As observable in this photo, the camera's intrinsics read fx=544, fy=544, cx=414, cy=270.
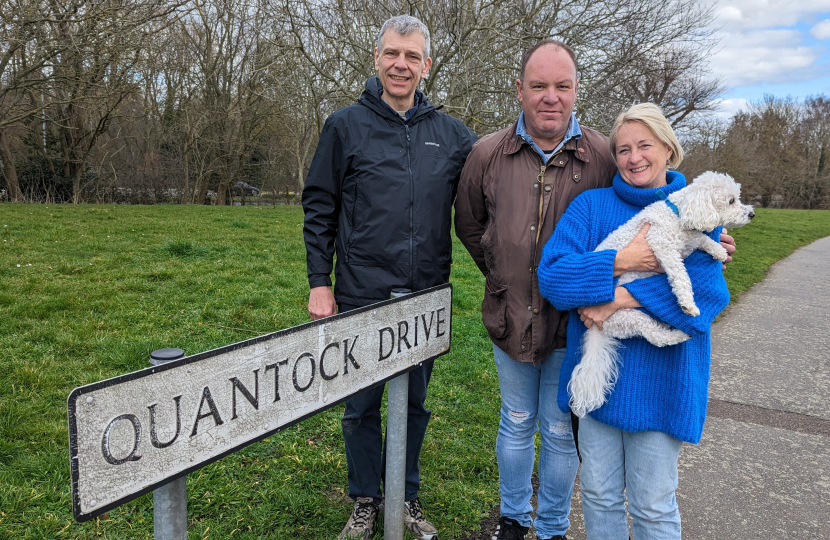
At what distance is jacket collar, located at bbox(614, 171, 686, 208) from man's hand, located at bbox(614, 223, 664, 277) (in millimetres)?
123

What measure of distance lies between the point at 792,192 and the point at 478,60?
46588 mm

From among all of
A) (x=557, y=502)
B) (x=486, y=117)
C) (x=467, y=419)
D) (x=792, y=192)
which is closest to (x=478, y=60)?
(x=486, y=117)

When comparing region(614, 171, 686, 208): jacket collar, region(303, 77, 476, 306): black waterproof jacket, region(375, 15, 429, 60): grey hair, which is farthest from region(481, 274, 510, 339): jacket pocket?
region(375, 15, 429, 60): grey hair

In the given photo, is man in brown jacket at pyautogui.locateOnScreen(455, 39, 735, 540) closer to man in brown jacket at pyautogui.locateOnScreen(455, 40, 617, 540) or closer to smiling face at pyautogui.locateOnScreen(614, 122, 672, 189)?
man in brown jacket at pyautogui.locateOnScreen(455, 40, 617, 540)

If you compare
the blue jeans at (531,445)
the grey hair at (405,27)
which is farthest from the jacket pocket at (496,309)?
the grey hair at (405,27)

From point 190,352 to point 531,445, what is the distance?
313cm

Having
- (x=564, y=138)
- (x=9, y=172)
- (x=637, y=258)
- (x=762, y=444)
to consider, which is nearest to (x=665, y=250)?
(x=637, y=258)

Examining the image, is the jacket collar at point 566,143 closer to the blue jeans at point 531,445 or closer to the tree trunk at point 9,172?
the blue jeans at point 531,445

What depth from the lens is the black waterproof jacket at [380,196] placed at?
252 centimetres

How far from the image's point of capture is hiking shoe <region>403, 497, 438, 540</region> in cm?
263

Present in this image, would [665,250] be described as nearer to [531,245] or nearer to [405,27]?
[531,245]

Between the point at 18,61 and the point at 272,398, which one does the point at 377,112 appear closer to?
the point at 272,398

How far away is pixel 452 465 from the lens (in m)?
3.30

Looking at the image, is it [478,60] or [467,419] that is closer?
[467,419]
